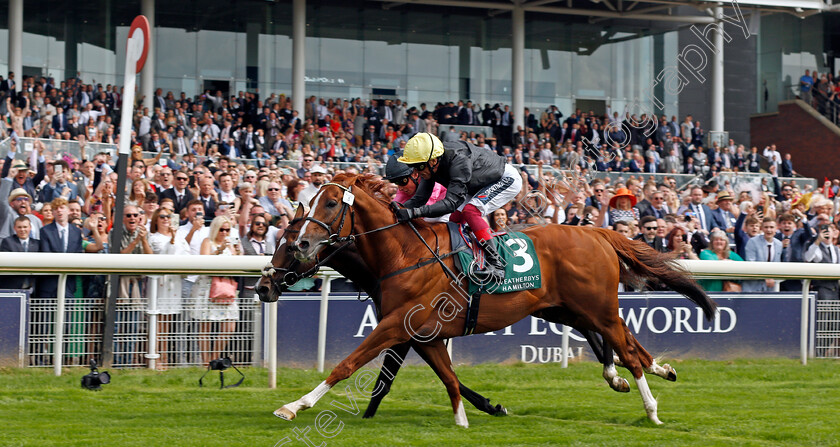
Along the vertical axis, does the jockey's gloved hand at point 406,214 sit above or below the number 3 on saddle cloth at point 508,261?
above

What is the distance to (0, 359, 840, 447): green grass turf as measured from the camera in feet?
16.2

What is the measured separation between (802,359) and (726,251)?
118cm

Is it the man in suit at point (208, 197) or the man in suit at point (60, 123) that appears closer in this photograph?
the man in suit at point (208, 197)

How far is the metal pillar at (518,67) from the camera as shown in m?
22.2

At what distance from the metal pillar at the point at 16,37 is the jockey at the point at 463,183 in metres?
14.7

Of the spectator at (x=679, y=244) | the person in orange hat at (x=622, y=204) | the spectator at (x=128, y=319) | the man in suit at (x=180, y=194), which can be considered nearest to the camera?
the spectator at (x=128, y=319)

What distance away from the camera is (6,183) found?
883 centimetres

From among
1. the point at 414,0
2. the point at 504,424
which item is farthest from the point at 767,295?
the point at 414,0

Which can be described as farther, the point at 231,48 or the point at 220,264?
the point at 231,48

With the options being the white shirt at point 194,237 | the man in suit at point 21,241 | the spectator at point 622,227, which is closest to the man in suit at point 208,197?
the white shirt at point 194,237

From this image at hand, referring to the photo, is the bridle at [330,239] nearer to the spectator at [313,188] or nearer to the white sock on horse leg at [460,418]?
the white sock on horse leg at [460,418]

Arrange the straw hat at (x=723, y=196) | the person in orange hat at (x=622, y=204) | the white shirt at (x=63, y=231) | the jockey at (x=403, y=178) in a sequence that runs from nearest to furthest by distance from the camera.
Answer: the jockey at (x=403, y=178) → the white shirt at (x=63, y=231) → the person in orange hat at (x=622, y=204) → the straw hat at (x=723, y=196)

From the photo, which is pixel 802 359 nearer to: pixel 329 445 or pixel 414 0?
pixel 329 445

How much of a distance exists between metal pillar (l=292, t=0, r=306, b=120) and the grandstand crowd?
0.29m
